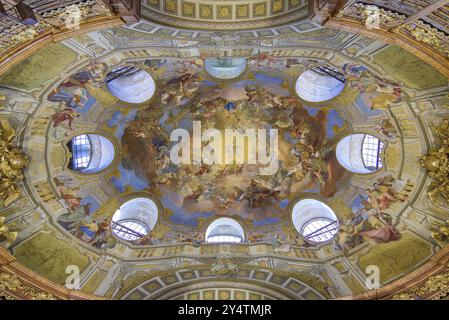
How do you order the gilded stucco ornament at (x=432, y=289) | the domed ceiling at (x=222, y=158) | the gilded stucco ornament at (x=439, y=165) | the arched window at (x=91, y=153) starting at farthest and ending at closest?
1. the arched window at (x=91, y=153)
2. the gilded stucco ornament at (x=439, y=165)
3. the gilded stucco ornament at (x=432, y=289)
4. the domed ceiling at (x=222, y=158)

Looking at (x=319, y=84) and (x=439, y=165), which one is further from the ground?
(x=319, y=84)

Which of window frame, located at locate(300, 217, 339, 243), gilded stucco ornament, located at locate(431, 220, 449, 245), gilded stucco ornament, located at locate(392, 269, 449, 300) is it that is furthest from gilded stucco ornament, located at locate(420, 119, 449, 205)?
window frame, located at locate(300, 217, 339, 243)

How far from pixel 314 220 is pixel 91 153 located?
9423 millimetres

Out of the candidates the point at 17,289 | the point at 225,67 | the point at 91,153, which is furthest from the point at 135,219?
the point at 225,67

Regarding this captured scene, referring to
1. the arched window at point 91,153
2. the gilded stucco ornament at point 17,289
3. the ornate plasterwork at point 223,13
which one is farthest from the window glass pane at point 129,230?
the ornate plasterwork at point 223,13

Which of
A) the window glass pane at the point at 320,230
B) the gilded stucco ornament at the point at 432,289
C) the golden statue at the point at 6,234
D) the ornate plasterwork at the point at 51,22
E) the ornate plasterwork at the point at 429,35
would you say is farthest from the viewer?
the window glass pane at the point at 320,230

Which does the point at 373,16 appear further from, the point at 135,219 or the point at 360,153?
the point at 135,219

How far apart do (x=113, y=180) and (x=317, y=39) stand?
10000mm

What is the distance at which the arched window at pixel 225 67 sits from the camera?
18.1 m

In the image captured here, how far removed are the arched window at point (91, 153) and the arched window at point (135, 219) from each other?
1.94 meters

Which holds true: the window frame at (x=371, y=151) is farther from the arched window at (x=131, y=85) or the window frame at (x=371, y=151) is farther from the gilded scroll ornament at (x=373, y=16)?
the arched window at (x=131, y=85)

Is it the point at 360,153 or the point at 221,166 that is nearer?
the point at 360,153

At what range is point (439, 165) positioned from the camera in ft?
48.0

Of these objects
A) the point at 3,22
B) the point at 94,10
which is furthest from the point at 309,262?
the point at 3,22
